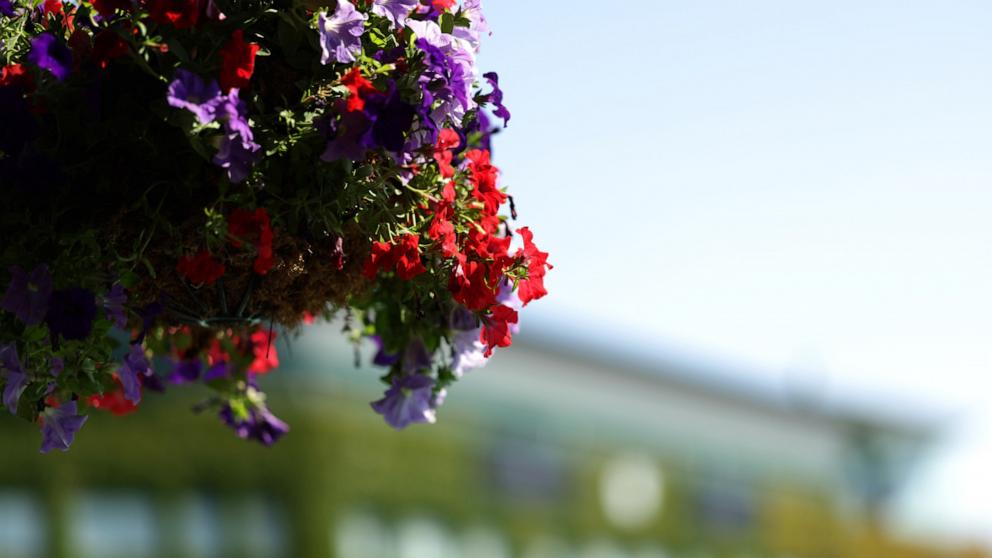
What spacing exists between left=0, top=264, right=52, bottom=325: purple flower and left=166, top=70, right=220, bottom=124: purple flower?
432 millimetres

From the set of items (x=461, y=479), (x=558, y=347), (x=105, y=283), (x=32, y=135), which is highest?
(x=558, y=347)

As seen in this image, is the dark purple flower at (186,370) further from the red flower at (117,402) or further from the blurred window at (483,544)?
the blurred window at (483,544)

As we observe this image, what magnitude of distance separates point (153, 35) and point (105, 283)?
50 centimetres

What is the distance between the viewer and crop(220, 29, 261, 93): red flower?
8.40 ft

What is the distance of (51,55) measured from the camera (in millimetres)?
2598

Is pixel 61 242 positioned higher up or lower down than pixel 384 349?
lower down

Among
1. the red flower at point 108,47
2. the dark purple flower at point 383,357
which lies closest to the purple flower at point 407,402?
the dark purple flower at point 383,357

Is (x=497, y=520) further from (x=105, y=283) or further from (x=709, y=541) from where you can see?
(x=105, y=283)

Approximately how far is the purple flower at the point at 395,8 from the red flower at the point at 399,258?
43 cm

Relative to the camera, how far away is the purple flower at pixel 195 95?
2482 mm

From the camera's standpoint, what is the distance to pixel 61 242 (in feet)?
8.66

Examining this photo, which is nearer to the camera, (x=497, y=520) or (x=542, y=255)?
(x=542, y=255)

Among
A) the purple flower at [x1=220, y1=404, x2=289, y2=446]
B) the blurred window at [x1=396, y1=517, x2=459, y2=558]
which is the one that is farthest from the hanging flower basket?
the blurred window at [x1=396, y1=517, x2=459, y2=558]

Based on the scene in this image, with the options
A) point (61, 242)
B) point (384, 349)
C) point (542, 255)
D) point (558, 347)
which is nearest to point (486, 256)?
point (542, 255)
